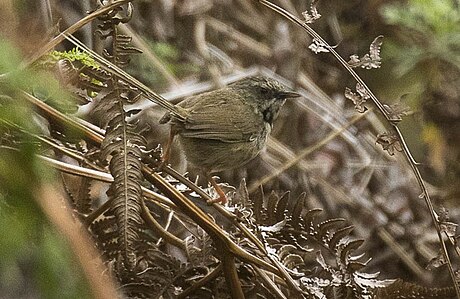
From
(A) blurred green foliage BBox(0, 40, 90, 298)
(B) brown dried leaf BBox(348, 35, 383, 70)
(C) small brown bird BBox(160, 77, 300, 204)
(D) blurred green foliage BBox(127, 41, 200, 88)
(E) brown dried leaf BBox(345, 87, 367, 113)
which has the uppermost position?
(D) blurred green foliage BBox(127, 41, 200, 88)

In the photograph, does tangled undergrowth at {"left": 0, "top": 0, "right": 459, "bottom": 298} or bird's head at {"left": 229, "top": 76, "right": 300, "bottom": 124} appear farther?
bird's head at {"left": 229, "top": 76, "right": 300, "bottom": 124}

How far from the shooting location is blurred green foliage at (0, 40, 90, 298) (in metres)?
0.78

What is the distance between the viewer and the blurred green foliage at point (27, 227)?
2.56 feet

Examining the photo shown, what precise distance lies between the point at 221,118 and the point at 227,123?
54 mm

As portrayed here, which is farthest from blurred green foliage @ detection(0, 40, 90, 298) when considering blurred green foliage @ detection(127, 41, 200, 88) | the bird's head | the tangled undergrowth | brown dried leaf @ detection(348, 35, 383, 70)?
blurred green foliage @ detection(127, 41, 200, 88)

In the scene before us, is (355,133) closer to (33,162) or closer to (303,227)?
(303,227)

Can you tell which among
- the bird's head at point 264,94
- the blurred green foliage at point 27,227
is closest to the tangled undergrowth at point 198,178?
the blurred green foliage at point 27,227

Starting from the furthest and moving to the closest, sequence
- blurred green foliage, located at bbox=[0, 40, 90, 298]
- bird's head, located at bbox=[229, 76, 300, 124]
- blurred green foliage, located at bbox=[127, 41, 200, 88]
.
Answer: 1. blurred green foliage, located at bbox=[127, 41, 200, 88]
2. bird's head, located at bbox=[229, 76, 300, 124]
3. blurred green foliage, located at bbox=[0, 40, 90, 298]

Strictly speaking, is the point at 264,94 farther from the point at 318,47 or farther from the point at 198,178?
the point at 318,47

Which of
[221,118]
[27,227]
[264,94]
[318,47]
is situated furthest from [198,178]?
[27,227]

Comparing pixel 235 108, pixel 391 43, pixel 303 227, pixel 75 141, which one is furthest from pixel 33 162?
pixel 391 43

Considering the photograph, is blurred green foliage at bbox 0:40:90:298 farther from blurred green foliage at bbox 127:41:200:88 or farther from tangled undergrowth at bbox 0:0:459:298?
blurred green foliage at bbox 127:41:200:88

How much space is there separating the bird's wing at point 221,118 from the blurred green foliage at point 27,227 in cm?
171

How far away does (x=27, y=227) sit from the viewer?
848 mm
